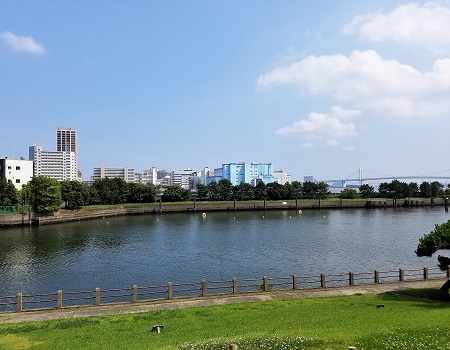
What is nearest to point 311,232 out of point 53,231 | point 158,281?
point 158,281

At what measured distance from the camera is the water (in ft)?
120

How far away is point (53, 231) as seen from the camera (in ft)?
238

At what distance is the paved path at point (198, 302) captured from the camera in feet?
67.7

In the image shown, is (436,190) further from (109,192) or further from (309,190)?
(109,192)

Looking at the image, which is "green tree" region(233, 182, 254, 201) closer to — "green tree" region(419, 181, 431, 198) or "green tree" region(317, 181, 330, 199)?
"green tree" region(317, 181, 330, 199)

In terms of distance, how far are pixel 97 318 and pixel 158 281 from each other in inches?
620

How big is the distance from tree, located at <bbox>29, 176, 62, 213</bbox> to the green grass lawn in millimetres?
76368

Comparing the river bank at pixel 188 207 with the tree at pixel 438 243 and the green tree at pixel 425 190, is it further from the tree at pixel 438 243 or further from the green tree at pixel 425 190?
the tree at pixel 438 243

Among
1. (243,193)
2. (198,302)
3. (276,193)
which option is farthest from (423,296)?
(243,193)

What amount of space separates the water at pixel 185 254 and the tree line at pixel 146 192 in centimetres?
1470

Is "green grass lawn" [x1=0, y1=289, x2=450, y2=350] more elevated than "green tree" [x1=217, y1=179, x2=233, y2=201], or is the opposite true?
"green tree" [x1=217, y1=179, x2=233, y2=201]

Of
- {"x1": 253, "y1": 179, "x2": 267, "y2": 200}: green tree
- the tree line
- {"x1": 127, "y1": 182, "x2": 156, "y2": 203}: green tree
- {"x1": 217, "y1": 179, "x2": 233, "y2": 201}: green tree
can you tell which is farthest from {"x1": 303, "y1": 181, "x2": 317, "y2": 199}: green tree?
{"x1": 127, "y1": 182, "x2": 156, "y2": 203}: green tree

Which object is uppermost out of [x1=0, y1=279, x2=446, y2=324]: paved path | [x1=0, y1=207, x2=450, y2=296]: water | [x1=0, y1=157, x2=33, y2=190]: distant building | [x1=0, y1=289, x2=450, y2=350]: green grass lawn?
[x1=0, y1=157, x2=33, y2=190]: distant building

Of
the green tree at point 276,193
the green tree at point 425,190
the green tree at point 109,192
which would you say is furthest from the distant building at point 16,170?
the green tree at point 425,190
